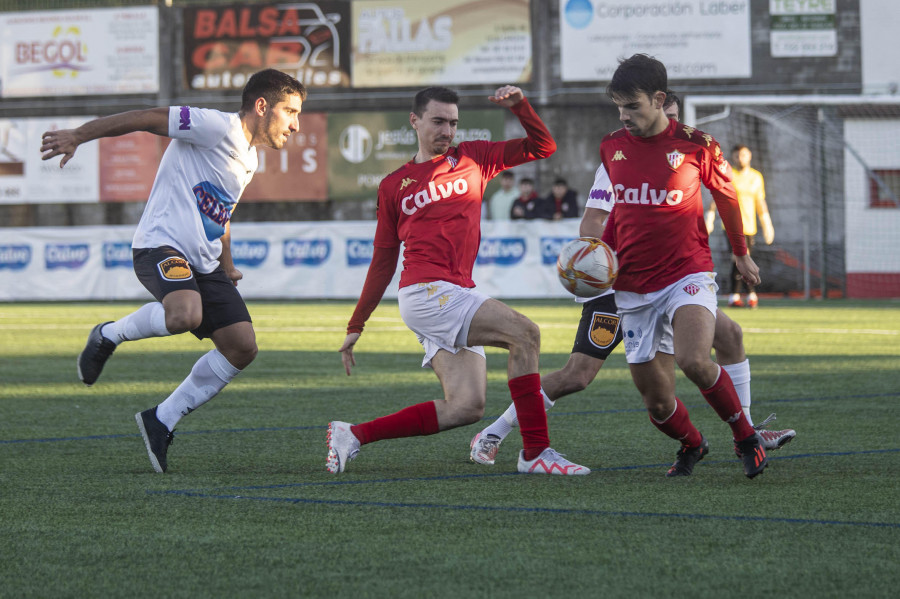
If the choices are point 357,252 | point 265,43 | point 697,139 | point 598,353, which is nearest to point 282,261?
point 357,252

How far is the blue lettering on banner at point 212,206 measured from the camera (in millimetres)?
5914

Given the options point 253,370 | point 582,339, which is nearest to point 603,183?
point 582,339

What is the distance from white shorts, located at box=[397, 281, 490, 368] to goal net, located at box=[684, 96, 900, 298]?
18.3m

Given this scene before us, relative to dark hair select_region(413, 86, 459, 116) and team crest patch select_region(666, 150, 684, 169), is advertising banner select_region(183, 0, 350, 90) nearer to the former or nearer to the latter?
dark hair select_region(413, 86, 459, 116)

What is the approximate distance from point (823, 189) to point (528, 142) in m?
20.5

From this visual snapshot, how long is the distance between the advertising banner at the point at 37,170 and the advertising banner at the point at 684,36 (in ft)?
41.0

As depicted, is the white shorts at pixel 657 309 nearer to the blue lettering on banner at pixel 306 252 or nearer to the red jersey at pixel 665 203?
the red jersey at pixel 665 203

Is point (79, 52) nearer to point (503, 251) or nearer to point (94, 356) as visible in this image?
point (503, 251)

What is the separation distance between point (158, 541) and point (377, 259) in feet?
6.97

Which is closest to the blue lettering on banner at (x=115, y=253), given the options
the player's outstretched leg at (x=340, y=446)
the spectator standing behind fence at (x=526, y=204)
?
the spectator standing behind fence at (x=526, y=204)

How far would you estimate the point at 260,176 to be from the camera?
28969 millimetres

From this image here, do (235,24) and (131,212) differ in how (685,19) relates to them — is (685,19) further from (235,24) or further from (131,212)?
(131,212)

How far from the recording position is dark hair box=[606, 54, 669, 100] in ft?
17.6

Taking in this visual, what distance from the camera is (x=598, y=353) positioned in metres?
6.41
